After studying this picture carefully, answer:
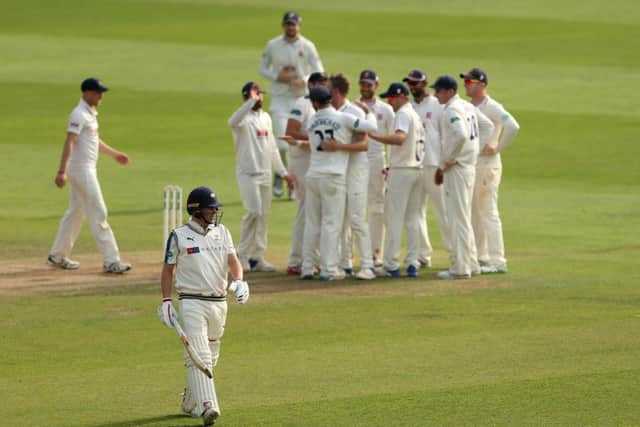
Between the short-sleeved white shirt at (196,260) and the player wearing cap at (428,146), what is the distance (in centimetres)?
645

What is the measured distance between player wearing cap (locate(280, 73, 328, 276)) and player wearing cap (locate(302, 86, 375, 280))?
1.44 ft

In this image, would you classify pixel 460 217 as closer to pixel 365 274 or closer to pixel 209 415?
pixel 365 274

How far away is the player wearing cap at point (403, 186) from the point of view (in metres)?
16.1

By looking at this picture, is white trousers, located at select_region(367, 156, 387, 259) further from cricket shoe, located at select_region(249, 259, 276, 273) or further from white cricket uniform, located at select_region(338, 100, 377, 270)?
cricket shoe, located at select_region(249, 259, 276, 273)

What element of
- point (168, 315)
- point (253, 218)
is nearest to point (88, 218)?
point (253, 218)

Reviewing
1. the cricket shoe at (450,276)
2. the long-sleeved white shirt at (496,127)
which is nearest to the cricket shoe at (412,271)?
the cricket shoe at (450,276)

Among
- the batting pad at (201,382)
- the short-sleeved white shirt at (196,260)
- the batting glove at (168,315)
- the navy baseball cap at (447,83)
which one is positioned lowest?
the batting pad at (201,382)

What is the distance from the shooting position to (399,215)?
1620 cm

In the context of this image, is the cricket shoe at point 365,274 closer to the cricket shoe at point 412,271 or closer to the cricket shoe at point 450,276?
the cricket shoe at point 412,271

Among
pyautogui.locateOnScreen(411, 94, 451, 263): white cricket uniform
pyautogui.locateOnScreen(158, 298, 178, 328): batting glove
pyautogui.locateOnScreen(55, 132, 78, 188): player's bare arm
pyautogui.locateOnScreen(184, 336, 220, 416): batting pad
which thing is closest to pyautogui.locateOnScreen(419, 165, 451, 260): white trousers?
pyautogui.locateOnScreen(411, 94, 451, 263): white cricket uniform

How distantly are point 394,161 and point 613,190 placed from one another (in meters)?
6.40

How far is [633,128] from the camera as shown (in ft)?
83.1

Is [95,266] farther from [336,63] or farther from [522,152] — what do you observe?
[336,63]

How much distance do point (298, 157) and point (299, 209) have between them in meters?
0.60
